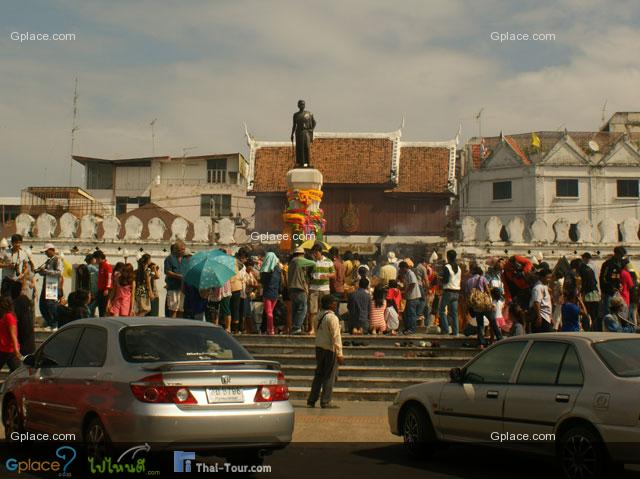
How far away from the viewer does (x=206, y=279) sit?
1572cm

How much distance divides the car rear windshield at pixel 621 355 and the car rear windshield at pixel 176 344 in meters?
3.32

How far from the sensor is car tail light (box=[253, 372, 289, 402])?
8.12 metres

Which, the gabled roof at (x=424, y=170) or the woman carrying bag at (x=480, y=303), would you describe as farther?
the gabled roof at (x=424, y=170)

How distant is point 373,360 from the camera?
1559 cm

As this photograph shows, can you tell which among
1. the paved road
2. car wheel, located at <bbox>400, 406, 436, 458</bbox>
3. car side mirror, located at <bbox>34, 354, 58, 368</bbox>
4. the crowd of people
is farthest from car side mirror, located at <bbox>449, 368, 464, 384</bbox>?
the crowd of people

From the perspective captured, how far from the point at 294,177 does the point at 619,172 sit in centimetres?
3247

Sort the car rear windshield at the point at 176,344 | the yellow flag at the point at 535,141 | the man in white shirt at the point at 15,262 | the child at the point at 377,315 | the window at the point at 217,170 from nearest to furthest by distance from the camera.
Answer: the car rear windshield at the point at 176,344 → the man in white shirt at the point at 15,262 → the child at the point at 377,315 → the yellow flag at the point at 535,141 → the window at the point at 217,170

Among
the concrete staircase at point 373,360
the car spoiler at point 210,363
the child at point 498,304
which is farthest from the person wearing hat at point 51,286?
the car spoiler at point 210,363

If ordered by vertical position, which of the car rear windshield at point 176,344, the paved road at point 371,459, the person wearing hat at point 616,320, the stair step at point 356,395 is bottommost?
the paved road at point 371,459

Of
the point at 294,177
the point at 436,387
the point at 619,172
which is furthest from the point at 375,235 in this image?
the point at 436,387

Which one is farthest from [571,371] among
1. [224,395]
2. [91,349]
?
[91,349]

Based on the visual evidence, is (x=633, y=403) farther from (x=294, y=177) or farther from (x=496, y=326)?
(x=294, y=177)

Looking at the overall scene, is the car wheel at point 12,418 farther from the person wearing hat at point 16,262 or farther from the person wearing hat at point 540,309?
the person wearing hat at point 540,309

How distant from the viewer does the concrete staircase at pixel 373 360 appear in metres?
14.8
